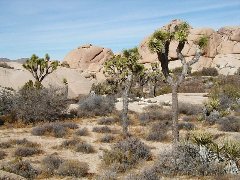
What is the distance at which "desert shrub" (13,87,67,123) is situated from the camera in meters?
23.4

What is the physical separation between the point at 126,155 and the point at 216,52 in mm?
58680

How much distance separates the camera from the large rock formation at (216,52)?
2598 inches

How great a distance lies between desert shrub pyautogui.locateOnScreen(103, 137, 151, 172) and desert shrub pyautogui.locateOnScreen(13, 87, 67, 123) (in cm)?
961

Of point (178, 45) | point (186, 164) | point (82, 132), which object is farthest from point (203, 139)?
point (82, 132)

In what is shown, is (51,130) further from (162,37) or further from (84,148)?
(162,37)

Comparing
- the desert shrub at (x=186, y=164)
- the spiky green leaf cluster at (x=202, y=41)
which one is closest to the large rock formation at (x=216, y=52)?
the spiky green leaf cluster at (x=202, y=41)

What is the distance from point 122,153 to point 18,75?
26.0 metres

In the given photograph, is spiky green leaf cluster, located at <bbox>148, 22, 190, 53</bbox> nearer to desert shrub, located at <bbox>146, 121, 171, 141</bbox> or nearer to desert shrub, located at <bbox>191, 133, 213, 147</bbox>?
desert shrub, located at <bbox>191, 133, 213, 147</bbox>

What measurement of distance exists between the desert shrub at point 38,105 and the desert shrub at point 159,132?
6.65 metres

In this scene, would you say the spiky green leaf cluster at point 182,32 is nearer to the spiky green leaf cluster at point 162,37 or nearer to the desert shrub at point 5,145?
the spiky green leaf cluster at point 162,37

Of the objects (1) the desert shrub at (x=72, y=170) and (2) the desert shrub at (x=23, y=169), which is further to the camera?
(1) the desert shrub at (x=72, y=170)

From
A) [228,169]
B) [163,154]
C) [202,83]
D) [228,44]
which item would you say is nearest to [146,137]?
[163,154]

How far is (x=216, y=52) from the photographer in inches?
2741

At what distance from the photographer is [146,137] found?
18953mm
